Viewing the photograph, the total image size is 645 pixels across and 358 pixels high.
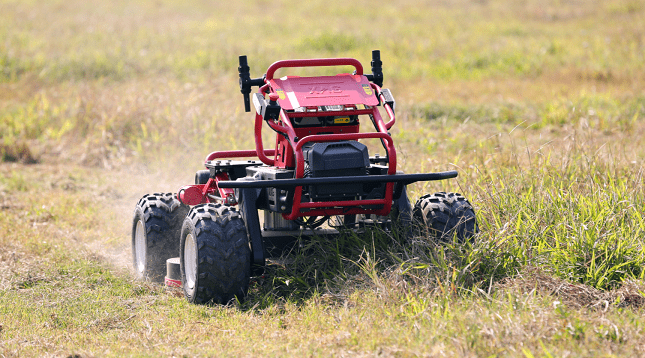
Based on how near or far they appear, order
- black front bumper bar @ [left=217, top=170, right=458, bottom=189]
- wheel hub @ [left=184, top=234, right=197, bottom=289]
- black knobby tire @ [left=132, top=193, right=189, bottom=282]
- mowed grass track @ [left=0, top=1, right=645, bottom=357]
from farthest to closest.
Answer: black knobby tire @ [left=132, top=193, right=189, bottom=282] < wheel hub @ [left=184, top=234, right=197, bottom=289] < black front bumper bar @ [left=217, top=170, right=458, bottom=189] < mowed grass track @ [left=0, top=1, right=645, bottom=357]

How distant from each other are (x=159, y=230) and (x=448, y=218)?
2.14 metres

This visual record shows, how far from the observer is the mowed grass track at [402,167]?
399 cm

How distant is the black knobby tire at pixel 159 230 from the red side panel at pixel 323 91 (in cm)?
133

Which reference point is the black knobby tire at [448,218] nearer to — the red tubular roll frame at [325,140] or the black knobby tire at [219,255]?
the red tubular roll frame at [325,140]

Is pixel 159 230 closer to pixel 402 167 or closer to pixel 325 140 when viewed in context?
pixel 325 140

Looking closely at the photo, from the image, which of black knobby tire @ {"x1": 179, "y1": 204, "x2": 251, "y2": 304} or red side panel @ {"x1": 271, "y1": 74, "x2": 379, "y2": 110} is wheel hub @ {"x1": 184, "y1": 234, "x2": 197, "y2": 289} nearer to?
black knobby tire @ {"x1": 179, "y1": 204, "x2": 251, "y2": 304}

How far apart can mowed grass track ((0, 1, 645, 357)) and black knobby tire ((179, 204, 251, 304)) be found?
12 cm

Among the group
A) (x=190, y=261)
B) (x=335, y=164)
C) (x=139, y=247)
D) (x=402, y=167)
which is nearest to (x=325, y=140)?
(x=335, y=164)

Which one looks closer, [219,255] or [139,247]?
[219,255]

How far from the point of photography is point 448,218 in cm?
488

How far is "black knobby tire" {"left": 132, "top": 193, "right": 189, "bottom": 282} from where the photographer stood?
5.52 meters

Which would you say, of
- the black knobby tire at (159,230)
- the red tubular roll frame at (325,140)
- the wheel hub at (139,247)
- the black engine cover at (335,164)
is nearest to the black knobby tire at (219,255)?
the red tubular roll frame at (325,140)

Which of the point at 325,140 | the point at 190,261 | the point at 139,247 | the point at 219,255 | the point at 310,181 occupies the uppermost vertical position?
the point at 325,140

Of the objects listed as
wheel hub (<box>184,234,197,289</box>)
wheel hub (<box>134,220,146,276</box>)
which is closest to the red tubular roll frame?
wheel hub (<box>184,234,197,289</box>)
